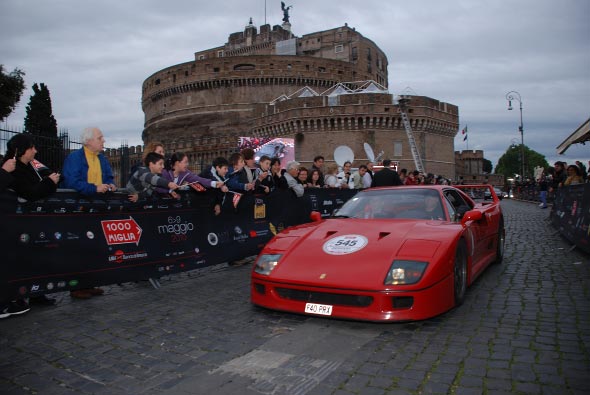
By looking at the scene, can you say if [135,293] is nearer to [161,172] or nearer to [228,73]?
[161,172]

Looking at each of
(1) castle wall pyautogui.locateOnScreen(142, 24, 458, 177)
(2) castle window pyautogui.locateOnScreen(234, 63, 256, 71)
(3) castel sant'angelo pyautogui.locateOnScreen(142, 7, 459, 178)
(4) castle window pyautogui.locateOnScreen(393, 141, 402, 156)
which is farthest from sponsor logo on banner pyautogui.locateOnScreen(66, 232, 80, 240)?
(2) castle window pyautogui.locateOnScreen(234, 63, 256, 71)

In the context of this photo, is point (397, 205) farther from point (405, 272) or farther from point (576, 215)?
point (576, 215)

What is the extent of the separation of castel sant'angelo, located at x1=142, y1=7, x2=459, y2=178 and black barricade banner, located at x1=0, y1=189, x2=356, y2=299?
4298cm

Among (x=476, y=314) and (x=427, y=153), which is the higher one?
(x=427, y=153)

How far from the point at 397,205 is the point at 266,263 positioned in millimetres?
1981

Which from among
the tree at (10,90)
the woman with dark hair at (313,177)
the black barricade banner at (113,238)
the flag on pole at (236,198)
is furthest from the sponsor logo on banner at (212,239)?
the tree at (10,90)

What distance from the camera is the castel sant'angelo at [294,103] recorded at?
165ft

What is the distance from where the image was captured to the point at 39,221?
503cm

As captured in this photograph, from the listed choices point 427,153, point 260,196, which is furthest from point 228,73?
point 260,196

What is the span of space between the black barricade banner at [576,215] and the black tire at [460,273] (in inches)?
169

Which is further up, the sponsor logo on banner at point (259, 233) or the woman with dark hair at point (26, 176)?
the woman with dark hair at point (26, 176)

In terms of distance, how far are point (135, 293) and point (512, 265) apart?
5750 millimetres

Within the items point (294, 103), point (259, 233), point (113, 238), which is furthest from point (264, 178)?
point (294, 103)

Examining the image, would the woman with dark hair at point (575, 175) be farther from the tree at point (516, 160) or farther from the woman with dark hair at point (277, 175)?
the tree at point (516, 160)
